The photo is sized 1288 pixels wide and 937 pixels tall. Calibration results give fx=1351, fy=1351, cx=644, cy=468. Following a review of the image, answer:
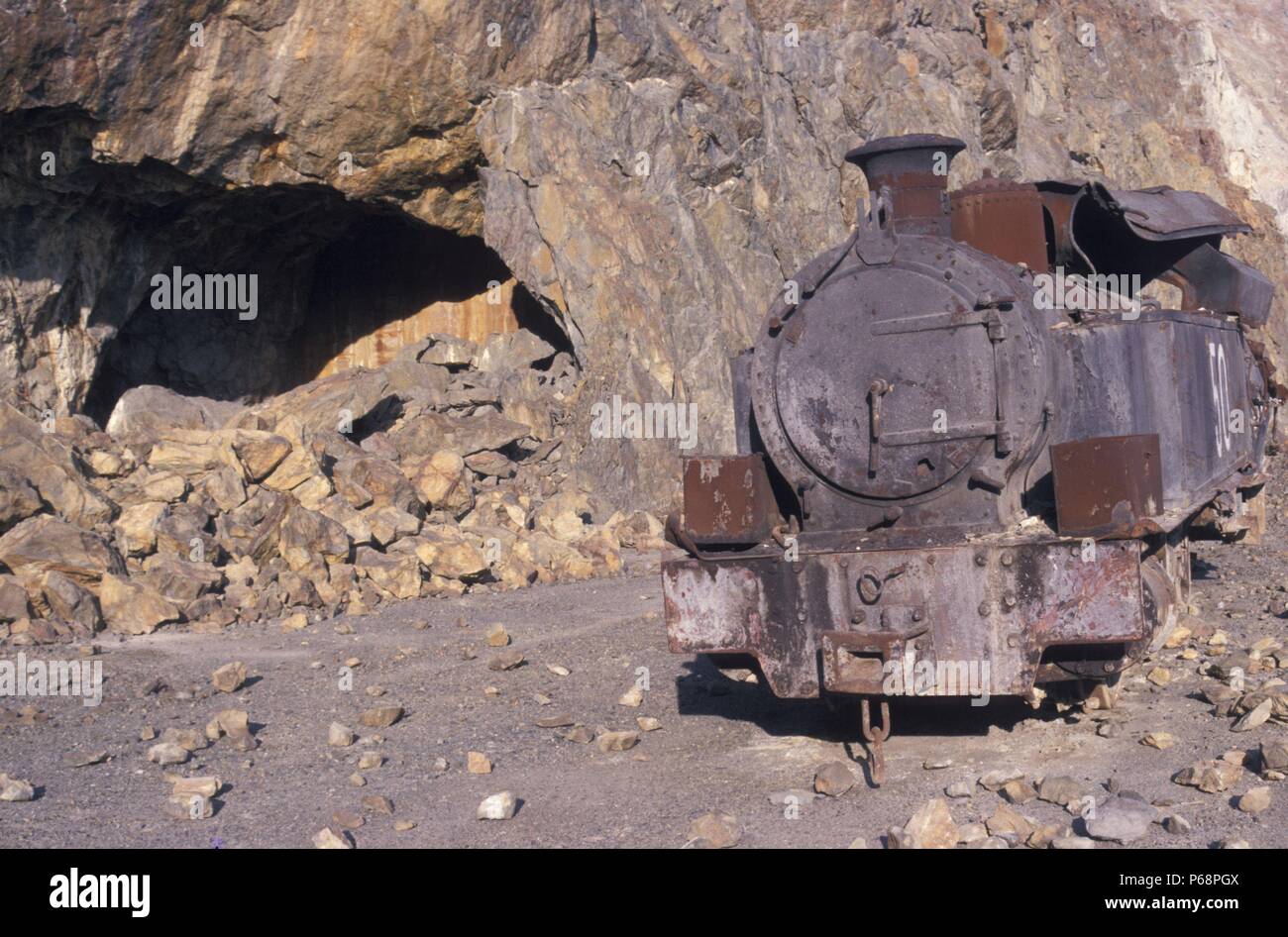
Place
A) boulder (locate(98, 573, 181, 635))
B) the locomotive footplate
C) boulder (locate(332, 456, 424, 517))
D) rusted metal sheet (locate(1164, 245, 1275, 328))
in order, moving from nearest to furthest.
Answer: the locomotive footplate, rusted metal sheet (locate(1164, 245, 1275, 328)), boulder (locate(98, 573, 181, 635)), boulder (locate(332, 456, 424, 517))

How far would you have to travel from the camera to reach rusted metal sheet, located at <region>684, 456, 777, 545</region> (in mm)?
5852

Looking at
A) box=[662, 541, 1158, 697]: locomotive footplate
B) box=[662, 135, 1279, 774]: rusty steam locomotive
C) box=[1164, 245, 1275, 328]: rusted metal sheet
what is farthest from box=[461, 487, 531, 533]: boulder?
box=[662, 541, 1158, 697]: locomotive footplate

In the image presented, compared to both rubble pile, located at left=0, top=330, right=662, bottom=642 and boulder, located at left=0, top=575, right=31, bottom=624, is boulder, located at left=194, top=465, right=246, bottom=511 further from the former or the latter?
boulder, located at left=0, top=575, right=31, bottom=624

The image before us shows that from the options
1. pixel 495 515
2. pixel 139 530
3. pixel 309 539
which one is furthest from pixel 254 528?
pixel 495 515

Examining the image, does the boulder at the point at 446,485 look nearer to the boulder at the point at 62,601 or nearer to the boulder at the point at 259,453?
the boulder at the point at 259,453

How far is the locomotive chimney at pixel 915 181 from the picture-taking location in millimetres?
6055

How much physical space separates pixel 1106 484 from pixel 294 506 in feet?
22.9

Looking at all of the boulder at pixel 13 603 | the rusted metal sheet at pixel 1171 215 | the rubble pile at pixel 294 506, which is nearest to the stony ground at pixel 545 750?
the boulder at pixel 13 603

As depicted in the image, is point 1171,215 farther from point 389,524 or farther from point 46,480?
point 46,480

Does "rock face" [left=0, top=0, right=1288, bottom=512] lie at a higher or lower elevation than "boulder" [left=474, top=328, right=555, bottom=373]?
higher

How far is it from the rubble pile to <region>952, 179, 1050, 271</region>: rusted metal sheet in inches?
206

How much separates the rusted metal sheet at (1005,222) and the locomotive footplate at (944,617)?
6.08ft

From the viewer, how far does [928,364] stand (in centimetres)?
558

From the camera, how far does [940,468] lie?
18.3 ft
